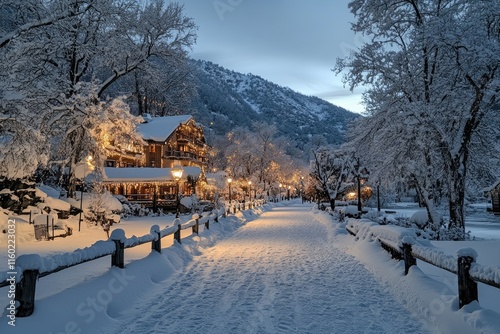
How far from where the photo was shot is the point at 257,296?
6848 millimetres

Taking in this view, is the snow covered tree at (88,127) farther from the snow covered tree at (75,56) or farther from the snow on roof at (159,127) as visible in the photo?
the snow on roof at (159,127)

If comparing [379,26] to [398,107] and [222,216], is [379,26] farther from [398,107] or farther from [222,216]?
[222,216]

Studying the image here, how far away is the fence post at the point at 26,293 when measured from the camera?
182 inches

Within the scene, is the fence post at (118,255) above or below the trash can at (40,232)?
above

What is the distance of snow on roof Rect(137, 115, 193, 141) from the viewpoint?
47.8 meters

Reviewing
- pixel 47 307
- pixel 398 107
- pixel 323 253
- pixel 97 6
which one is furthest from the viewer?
pixel 398 107

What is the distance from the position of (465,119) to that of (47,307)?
15391 mm

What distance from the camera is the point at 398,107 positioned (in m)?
17.0

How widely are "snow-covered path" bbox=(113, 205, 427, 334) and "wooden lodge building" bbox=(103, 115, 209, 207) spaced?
18017 mm

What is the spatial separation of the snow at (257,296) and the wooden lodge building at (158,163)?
17.7 m

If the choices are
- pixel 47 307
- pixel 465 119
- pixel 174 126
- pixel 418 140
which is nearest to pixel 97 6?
pixel 47 307

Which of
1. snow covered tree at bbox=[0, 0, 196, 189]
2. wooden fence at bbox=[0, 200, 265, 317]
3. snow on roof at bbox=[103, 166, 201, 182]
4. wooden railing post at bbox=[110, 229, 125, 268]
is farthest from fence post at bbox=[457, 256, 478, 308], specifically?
snow on roof at bbox=[103, 166, 201, 182]

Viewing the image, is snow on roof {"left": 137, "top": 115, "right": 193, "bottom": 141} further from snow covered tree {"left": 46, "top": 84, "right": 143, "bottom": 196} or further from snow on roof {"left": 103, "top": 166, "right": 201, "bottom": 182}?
snow covered tree {"left": 46, "top": 84, "right": 143, "bottom": 196}

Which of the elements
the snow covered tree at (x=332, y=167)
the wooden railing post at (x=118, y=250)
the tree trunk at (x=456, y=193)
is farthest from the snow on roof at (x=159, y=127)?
the wooden railing post at (x=118, y=250)
